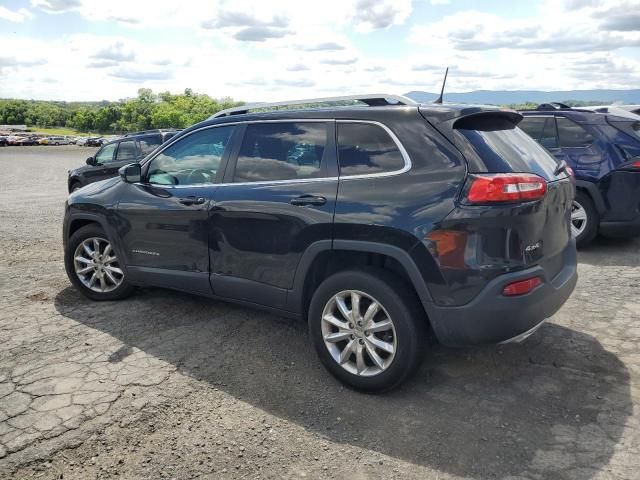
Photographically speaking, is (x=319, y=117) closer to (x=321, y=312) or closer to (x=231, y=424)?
(x=321, y=312)

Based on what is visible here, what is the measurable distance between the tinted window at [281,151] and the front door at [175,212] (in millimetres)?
249

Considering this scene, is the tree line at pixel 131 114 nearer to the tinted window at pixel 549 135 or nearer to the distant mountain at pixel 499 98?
the distant mountain at pixel 499 98

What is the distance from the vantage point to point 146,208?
15.4 ft

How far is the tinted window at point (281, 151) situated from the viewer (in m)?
3.72

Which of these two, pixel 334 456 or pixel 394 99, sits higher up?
pixel 394 99

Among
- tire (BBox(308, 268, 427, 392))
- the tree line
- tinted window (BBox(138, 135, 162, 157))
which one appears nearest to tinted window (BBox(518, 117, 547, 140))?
tire (BBox(308, 268, 427, 392))

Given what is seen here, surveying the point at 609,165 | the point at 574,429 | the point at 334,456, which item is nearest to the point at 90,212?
the point at 334,456

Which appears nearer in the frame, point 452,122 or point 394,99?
point 452,122

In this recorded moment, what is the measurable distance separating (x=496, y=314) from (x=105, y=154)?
11.9 m

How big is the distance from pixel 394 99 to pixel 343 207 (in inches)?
33.0

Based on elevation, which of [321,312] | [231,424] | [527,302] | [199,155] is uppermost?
[199,155]

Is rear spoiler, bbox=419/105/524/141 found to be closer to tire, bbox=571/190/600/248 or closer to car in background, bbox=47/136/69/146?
tire, bbox=571/190/600/248

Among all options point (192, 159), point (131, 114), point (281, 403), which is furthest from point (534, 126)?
point (131, 114)

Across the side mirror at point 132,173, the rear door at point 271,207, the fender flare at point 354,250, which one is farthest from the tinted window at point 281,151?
the side mirror at point 132,173
